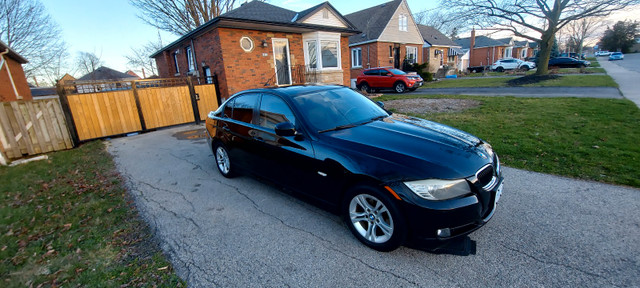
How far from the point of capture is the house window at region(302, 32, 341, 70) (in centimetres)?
1323

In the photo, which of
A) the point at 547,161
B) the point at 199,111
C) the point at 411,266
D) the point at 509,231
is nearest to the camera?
the point at 411,266

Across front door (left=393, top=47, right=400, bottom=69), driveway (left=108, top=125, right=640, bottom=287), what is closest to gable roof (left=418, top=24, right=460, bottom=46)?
front door (left=393, top=47, right=400, bottom=69)

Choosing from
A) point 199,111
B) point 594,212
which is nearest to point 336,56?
point 199,111

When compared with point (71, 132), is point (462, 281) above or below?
below

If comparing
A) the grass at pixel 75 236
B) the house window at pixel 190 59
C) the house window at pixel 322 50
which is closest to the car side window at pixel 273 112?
the grass at pixel 75 236

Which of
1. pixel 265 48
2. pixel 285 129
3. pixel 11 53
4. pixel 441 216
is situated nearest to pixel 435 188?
pixel 441 216

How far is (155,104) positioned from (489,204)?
1022 centimetres

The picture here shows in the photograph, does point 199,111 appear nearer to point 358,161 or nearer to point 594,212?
point 358,161

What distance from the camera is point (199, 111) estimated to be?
1054 centimetres

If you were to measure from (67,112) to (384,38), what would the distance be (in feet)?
70.1

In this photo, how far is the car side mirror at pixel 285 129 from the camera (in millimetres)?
3072

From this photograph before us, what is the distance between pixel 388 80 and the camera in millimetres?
16938

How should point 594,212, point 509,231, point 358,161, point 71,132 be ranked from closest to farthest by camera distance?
point 358,161 → point 509,231 → point 594,212 → point 71,132

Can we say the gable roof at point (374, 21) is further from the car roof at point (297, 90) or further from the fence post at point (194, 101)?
the car roof at point (297, 90)
